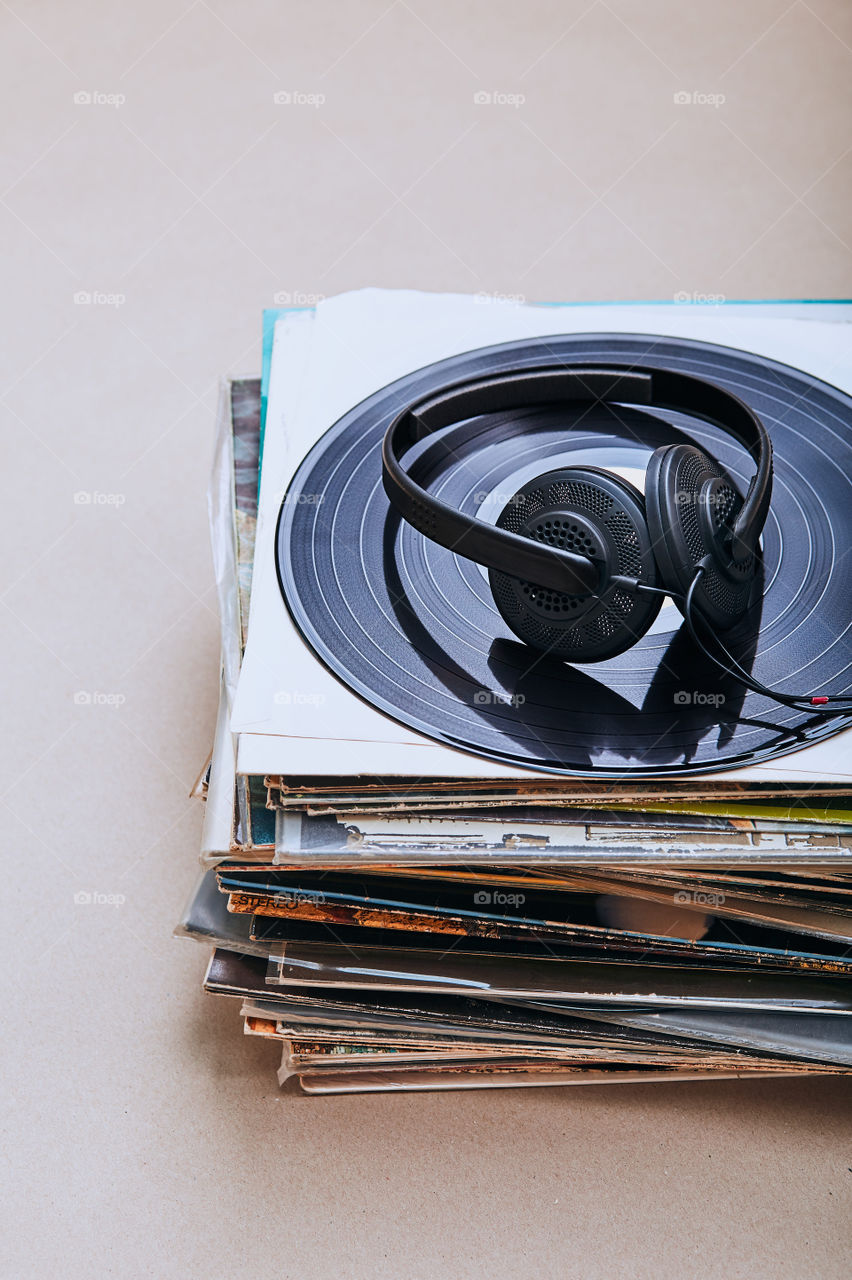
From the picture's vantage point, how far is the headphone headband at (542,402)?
2.13 ft

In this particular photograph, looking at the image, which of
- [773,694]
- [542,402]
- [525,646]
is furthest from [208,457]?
[773,694]

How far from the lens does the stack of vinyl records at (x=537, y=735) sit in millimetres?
666

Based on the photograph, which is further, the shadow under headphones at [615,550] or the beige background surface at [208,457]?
the beige background surface at [208,457]

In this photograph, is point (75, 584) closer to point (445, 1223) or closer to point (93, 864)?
point (93, 864)


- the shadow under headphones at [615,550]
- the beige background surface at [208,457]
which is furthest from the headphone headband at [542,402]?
the beige background surface at [208,457]

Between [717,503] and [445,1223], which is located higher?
[717,503]

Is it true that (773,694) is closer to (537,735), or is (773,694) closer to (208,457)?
(537,735)

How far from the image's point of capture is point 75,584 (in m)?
1.18

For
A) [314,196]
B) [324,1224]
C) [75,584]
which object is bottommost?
Answer: [324,1224]

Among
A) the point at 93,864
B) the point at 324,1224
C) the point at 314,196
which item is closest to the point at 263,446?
the point at 93,864

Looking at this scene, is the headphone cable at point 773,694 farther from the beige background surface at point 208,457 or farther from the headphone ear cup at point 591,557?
the beige background surface at point 208,457

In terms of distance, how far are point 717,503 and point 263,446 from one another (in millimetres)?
363

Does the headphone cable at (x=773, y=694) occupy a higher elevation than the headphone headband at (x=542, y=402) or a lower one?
lower

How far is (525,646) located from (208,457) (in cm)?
69
